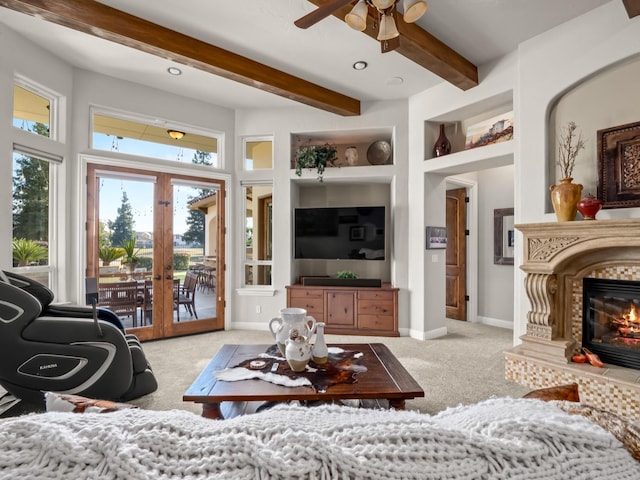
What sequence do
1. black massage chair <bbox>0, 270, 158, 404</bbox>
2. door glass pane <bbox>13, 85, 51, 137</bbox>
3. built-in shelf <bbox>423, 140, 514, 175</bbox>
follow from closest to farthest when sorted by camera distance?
black massage chair <bbox>0, 270, 158, 404</bbox> < door glass pane <bbox>13, 85, 51, 137</bbox> < built-in shelf <bbox>423, 140, 514, 175</bbox>

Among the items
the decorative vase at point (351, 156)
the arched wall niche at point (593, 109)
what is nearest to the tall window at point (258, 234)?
the decorative vase at point (351, 156)

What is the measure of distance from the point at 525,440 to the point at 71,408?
105cm

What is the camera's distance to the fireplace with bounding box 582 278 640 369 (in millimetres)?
2699

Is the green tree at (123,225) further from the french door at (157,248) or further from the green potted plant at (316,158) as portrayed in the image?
the green potted plant at (316,158)

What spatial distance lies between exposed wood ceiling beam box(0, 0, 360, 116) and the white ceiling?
8 centimetres

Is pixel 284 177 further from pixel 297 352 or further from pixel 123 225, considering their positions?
pixel 297 352

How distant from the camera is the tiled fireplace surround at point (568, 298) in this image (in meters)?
2.49

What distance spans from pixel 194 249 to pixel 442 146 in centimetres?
353

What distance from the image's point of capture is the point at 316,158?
4734 millimetres

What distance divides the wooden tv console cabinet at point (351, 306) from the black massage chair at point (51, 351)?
2514 mm

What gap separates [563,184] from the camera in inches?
111

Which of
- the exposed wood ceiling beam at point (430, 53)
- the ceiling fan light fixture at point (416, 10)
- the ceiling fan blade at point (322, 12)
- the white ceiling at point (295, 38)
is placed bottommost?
the ceiling fan blade at point (322, 12)

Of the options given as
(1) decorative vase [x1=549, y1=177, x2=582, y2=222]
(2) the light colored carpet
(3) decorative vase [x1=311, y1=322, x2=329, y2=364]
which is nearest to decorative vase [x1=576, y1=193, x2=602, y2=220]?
(1) decorative vase [x1=549, y1=177, x2=582, y2=222]

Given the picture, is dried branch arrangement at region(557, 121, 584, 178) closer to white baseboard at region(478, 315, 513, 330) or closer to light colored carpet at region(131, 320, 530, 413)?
light colored carpet at region(131, 320, 530, 413)
